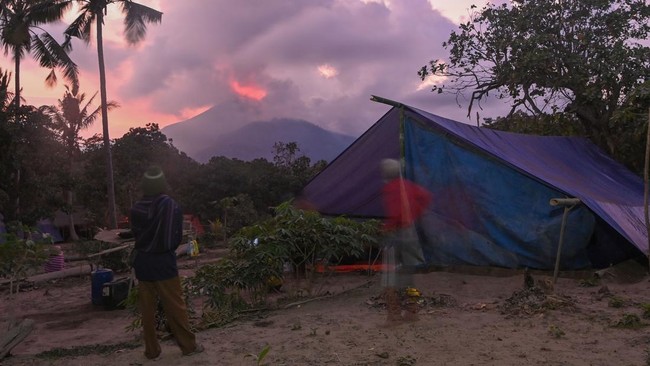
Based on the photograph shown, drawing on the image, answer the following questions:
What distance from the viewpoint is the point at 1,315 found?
755cm

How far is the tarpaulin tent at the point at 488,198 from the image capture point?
281 inches

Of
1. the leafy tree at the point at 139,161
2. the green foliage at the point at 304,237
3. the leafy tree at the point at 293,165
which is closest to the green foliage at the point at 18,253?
the green foliage at the point at 304,237

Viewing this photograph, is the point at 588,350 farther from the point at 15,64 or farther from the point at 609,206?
the point at 15,64

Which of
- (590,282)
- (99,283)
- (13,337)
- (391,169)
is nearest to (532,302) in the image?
(590,282)

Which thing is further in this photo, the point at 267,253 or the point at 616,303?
the point at 267,253

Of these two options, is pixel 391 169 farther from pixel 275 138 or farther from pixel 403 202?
pixel 275 138

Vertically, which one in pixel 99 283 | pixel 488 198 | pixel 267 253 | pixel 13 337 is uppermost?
pixel 488 198

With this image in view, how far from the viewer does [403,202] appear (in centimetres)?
677

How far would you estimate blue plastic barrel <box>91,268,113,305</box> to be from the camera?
25.3ft

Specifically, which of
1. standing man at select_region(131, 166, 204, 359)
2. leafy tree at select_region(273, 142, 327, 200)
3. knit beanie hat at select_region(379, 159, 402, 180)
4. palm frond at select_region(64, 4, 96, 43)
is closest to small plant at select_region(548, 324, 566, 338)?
knit beanie hat at select_region(379, 159, 402, 180)

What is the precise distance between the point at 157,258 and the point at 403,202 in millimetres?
3481

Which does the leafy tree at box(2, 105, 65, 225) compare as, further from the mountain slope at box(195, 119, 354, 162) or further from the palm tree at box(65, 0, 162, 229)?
the mountain slope at box(195, 119, 354, 162)

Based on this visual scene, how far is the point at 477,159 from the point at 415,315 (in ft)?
10.5

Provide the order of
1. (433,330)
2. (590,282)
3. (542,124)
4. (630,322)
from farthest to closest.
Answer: (542,124) → (590,282) → (433,330) → (630,322)
